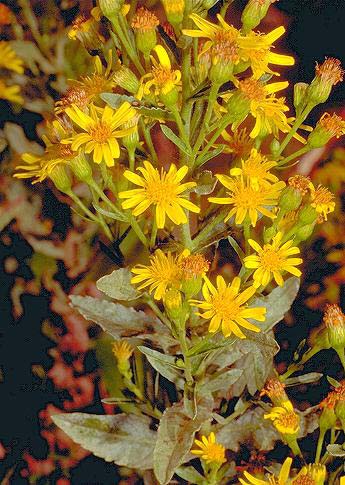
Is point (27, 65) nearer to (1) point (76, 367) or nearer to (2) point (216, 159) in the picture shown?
(2) point (216, 159)

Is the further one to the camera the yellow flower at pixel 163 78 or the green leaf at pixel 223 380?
the green leaf at pixel 223 380

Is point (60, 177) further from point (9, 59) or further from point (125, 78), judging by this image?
point (9, 59)

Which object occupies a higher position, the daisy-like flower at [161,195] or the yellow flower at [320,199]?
the daisy-like flower at [161,195]

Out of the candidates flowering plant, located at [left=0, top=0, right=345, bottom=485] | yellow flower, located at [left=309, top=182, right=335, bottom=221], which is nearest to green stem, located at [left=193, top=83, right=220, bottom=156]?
flowering plant, located at [left=0, top=0, right=345, bottom=485]

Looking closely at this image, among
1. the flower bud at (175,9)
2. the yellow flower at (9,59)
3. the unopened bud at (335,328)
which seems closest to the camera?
the flower bud at (175,9)

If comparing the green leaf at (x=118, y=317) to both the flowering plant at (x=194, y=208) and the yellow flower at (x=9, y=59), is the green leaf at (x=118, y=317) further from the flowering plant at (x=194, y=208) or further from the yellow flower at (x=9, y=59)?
the yellow flower at (x=9, y=59)

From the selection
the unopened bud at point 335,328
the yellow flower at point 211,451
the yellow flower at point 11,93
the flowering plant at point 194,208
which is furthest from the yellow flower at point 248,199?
the yellow flower at point 11,93

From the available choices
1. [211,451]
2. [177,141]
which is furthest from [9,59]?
[211,451]
